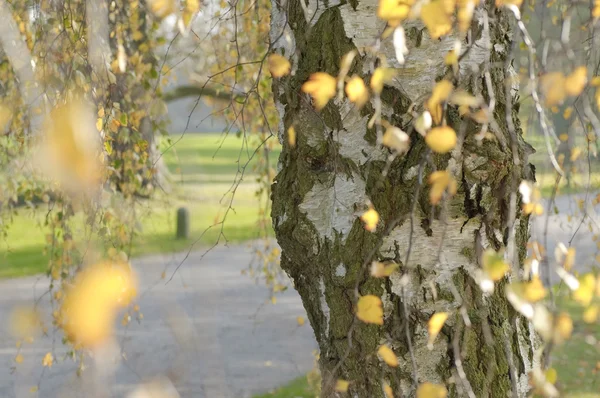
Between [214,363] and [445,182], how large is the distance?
404cm

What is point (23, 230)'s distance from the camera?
1012 centimetres

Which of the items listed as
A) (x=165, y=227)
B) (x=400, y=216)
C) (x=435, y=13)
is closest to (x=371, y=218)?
(x=400, y=216)

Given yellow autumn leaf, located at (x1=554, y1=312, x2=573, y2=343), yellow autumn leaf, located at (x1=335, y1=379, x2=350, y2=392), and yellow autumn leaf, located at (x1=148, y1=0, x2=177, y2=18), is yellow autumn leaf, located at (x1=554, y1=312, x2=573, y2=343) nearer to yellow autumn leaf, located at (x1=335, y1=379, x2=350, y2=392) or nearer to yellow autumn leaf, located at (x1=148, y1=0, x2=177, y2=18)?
yellow autumn leaf, located at (x1=335, y1=379, x2=350, y2=392)

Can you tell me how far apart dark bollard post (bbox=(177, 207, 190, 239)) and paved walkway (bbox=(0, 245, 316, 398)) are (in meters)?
1.64

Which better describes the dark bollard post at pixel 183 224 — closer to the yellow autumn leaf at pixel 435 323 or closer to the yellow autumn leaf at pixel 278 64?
the yellow autumn leaf at pixel 278 64

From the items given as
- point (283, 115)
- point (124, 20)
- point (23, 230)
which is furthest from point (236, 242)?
point (283, 115)

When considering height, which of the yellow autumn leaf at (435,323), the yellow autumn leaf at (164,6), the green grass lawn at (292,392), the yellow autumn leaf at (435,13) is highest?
the yellow autumn leaf at (164,6)

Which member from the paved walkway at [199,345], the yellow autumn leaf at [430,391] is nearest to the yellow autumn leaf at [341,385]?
the yellow autumn leaf at [430,391]

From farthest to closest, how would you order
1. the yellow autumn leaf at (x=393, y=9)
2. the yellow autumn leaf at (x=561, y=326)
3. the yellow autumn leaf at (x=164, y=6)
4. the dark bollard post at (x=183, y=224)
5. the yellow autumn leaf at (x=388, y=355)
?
the dark bollard post at (x=183, y=224) < the yellow autumn leaf at (x=164, y=6) < the yellow autumn leaf at (x=388, y=355) < the yellow autumn leaf at (x=393, y=9) < the yellow autumn leaf at (x=561, y=326)

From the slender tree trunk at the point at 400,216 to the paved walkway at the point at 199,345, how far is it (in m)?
1.94

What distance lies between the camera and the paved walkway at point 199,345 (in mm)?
4934

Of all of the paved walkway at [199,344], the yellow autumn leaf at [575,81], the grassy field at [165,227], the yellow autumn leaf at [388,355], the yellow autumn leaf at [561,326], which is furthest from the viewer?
the grassy field at [165,227]

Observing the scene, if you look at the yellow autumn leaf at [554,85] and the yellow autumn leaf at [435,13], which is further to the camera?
the yellow autumn leaf at [554,85]

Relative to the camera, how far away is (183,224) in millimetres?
9844
